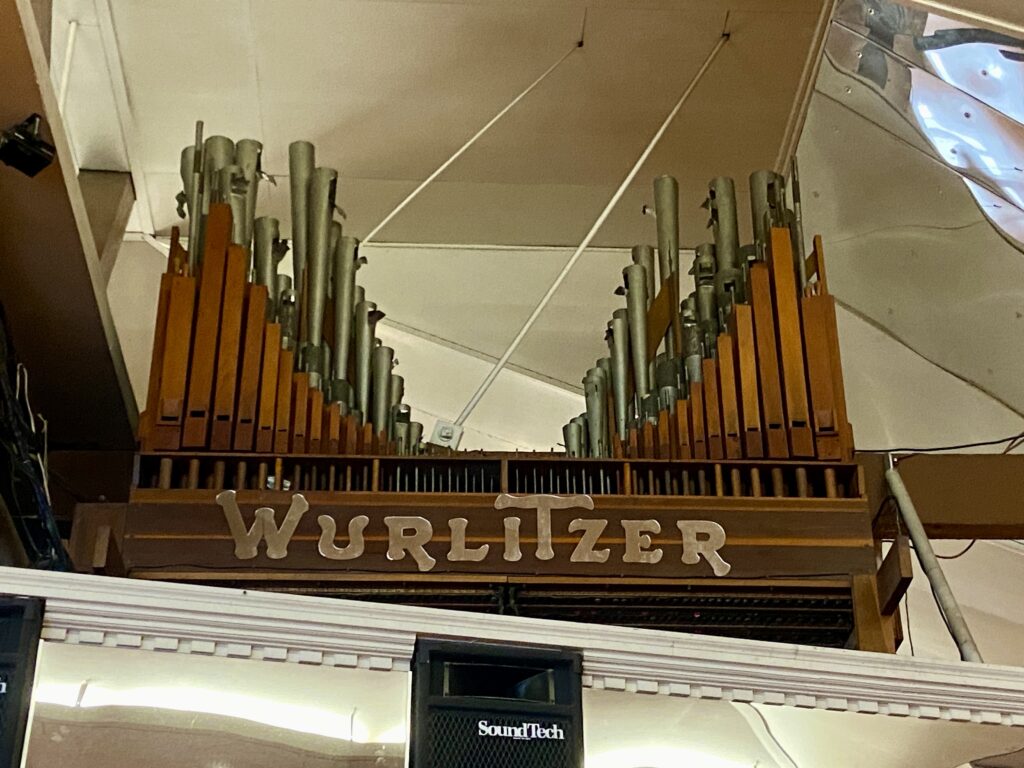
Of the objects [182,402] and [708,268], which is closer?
[182,402]

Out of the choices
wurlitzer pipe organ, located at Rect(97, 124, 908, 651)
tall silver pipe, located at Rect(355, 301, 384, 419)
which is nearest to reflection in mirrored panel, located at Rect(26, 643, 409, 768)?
wurlitzer pipe organ, located at Rect(97, 124, 908, 651)

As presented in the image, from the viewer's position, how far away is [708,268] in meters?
4.48

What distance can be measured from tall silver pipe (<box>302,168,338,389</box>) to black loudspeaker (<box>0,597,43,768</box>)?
1.73m

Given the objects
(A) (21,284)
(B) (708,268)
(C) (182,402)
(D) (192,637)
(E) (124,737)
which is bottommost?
(E) (124,737)

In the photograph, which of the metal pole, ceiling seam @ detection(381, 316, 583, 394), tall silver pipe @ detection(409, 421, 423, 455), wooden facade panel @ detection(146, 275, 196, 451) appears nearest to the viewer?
the metal pole

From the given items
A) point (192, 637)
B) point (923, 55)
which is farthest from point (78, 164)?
point (192, 637)

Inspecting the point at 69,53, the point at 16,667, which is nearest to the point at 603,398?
the point at 69,53

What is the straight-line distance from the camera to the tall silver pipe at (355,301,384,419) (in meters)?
4.21

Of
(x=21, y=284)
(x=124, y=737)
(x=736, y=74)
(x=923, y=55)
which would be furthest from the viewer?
(x=736, y=74)

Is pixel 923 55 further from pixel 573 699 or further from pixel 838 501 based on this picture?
pixel 573 699

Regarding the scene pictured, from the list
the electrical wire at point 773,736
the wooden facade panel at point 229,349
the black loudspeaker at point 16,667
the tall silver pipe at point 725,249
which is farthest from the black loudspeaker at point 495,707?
the tall silver pipe at point 725,249

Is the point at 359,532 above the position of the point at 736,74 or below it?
below

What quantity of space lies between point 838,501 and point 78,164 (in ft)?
9.92

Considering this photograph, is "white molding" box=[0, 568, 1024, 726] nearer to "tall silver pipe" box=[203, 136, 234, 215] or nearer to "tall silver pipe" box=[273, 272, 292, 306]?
"tall silver pipe" box=[273, 272, 292, 306]
